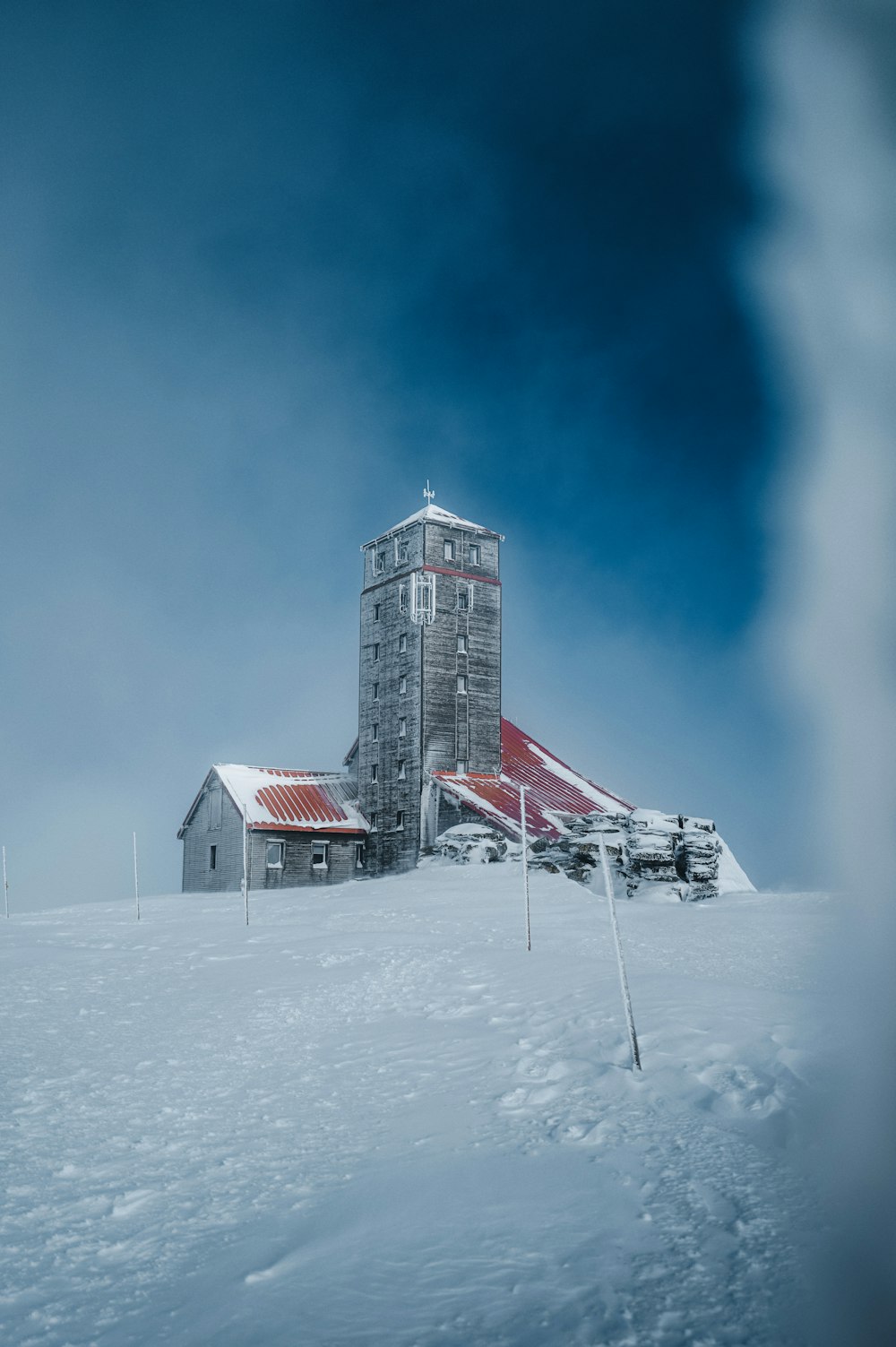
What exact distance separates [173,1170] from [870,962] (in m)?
5.64

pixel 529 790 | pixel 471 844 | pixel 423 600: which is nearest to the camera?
pixel 471 844

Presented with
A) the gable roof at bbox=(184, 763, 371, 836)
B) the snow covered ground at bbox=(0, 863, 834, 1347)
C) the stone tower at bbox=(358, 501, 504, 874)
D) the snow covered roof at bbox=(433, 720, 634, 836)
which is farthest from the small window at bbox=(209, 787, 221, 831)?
the snow covered ground at bbox=(0, 863, 834, 1347)

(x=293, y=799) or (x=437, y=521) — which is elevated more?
(x=437, y=521)

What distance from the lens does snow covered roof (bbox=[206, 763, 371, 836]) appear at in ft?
137

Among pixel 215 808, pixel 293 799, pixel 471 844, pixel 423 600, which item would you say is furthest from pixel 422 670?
pixel 215 808

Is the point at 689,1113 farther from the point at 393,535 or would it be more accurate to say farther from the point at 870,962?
the point at 393,535

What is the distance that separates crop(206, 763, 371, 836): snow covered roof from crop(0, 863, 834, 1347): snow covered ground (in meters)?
26.1

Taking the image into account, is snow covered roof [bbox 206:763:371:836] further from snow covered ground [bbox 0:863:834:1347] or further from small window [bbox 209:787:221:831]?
snow covered ground [bbox 0:863:834:1347]

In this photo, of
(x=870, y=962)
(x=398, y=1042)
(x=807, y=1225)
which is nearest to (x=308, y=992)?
(x=398, y=1042)

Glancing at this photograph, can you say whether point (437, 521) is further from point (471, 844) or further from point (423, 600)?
point (471, 844)

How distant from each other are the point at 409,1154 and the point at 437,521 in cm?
3806

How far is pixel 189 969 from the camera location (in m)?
16.2

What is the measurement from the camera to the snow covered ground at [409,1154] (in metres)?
5.04

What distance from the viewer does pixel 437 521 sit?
44.1 meters
